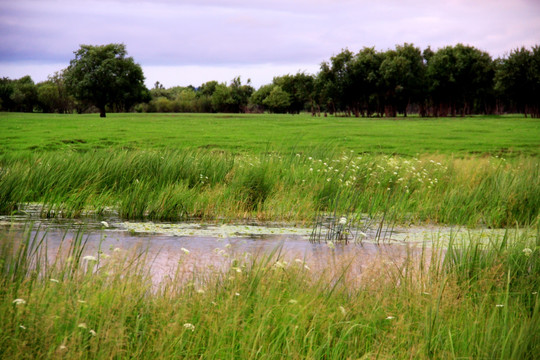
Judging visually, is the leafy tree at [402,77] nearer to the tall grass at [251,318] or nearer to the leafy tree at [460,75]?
the leafy tree at [460,75]

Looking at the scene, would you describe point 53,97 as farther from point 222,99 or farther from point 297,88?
point 297,88

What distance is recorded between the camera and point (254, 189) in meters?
13.6

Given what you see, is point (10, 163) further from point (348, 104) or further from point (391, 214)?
point (348, 104)

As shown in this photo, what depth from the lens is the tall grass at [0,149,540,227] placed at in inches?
484

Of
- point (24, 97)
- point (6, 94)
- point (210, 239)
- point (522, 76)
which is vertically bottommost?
point (210, 239)

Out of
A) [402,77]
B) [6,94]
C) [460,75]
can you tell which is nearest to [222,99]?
[402,77]

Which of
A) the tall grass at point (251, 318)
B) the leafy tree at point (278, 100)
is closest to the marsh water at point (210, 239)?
the tall grass at point (251, 318)

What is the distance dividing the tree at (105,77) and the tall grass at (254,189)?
62.9m

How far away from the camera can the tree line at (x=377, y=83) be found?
75.1m

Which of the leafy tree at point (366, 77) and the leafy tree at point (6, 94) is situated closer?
the leafy tree at point (6, 94)

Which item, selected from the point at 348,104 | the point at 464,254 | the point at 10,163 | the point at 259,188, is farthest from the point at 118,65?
the point at 464,254

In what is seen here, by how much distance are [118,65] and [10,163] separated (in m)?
63.9

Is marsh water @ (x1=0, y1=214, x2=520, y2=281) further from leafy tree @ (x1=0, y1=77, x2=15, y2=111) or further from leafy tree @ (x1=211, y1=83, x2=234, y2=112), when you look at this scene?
leafy tree @ (x1=211, y1=83, x2=234, y2=112)

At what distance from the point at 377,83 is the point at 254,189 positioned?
77.2m
